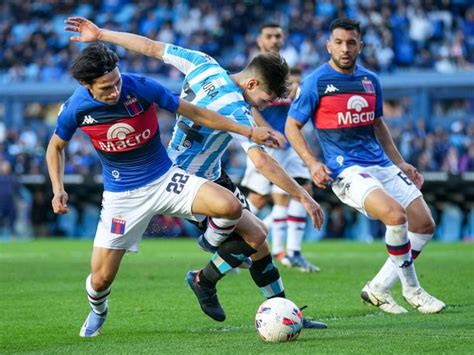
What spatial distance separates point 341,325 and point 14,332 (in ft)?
Answer: 9.30

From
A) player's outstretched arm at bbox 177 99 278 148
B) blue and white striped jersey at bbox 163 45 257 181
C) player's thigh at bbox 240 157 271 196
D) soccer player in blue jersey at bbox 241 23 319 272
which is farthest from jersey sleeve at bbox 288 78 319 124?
player's thigh at bbox 240 157 271 196

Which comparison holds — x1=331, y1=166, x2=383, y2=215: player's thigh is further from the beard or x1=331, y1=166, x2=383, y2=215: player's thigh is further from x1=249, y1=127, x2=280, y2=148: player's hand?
x1=249, y1=127, x2=280, y2=148: player's hand

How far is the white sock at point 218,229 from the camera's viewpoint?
855 cm

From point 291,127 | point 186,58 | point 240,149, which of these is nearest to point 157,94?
point 186,58

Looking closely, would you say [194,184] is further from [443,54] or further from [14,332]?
[443,54]

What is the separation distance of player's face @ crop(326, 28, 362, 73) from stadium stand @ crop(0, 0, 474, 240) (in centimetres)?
1469

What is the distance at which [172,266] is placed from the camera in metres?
16.2

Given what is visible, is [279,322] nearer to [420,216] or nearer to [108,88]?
[108,88]

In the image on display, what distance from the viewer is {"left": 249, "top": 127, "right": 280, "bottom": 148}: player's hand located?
764 centimetres

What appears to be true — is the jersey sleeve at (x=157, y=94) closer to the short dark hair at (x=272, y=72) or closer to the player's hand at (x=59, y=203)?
the short dark hair at (x=272, y=72)

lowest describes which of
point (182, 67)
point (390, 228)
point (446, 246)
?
point (446, 246)

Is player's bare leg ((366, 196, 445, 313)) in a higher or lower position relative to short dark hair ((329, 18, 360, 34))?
lower

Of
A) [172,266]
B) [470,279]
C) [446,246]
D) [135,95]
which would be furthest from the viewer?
[446,246]

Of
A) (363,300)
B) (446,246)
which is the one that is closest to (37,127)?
(446,246)
